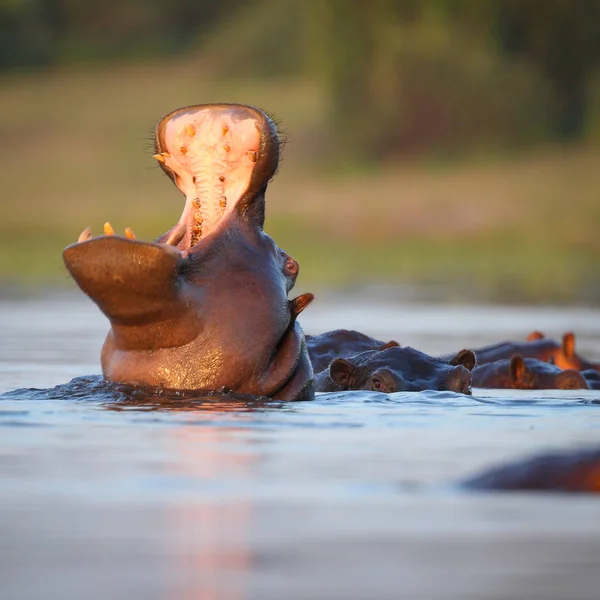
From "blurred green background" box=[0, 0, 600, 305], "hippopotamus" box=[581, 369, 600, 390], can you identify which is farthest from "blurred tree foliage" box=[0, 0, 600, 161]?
"hippopotamus" box=[581, 369, 600, 390]

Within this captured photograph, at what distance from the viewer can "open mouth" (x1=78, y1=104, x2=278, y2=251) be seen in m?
7.32

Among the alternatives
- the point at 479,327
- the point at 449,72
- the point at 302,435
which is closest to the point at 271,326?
the point at 302,435

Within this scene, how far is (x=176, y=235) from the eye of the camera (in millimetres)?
7270

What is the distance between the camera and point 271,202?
113 feet

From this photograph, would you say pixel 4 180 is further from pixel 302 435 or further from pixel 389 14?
pixel 302 435

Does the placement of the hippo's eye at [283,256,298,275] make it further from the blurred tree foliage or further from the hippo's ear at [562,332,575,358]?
the blurred tree foliage

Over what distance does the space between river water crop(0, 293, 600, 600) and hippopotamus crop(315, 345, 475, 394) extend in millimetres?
471

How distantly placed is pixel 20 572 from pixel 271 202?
100ft

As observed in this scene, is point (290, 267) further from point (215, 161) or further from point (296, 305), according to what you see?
point (215, 161)

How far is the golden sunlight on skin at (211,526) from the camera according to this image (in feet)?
12.7

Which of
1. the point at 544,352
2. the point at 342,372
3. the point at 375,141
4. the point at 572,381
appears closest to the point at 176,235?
the point at 342,372

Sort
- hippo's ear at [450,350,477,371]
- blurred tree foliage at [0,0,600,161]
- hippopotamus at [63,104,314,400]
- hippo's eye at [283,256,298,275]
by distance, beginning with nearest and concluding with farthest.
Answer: hippopotamus at [63,104,314,400] → hippo's eye at [283,256,298,275] → hippo's ear at [450,350,477,371] → blurred tree foliage at [0,0,600,161]

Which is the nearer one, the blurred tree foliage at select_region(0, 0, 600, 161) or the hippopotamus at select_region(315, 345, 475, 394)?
the hippopotamus at select_region(315, 345, 475, 394)

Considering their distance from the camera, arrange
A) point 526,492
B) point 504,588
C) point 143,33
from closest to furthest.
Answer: point 504,588
point 526,492
point 143,33
